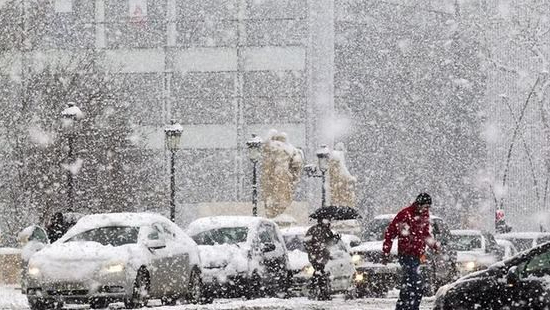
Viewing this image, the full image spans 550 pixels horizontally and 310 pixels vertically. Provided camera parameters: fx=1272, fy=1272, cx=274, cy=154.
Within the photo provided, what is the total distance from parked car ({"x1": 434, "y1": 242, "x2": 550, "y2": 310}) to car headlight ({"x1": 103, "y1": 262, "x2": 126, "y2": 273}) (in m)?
7.14

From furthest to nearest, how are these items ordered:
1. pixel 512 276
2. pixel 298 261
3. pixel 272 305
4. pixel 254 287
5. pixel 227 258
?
pixel 298 261 < pixel 254 287 < pixel 227 258 < pixel 272 305 < pixel 512 276

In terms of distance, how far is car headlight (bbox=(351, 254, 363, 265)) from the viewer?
81.0 feet

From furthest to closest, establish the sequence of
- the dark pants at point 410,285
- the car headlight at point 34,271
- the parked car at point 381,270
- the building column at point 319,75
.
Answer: the building column at point 319,75 → the parked car at point 381,270 → the car headlight at point 34,271 → the dark pants at point 410,285

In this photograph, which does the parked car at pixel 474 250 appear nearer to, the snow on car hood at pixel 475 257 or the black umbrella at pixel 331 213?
the snow on car hood at pixel 475 257

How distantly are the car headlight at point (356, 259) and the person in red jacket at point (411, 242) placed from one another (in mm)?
8097

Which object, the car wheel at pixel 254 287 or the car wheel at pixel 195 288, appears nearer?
the car wheel at pixel 195 288

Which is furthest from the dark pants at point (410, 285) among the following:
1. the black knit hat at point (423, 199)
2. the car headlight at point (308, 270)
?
the car headlight at point (308, 270)

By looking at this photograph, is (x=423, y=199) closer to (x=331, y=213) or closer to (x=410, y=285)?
(x=410, y=285)

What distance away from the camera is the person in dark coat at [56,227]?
83.1 ft

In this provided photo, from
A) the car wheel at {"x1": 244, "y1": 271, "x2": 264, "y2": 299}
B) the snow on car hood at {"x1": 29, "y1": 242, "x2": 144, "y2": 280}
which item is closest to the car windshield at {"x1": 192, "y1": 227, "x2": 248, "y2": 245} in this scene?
the car wheel at {"x1": 244, "y1": 271, "x2": 264, "y2": 299}

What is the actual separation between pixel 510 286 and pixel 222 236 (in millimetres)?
12402

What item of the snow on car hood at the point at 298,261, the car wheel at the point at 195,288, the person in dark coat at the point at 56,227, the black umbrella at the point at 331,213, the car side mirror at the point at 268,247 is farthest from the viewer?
the snow on car hood at the point at 298,261

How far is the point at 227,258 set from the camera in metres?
22.9

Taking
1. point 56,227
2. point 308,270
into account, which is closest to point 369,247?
point 308,270
